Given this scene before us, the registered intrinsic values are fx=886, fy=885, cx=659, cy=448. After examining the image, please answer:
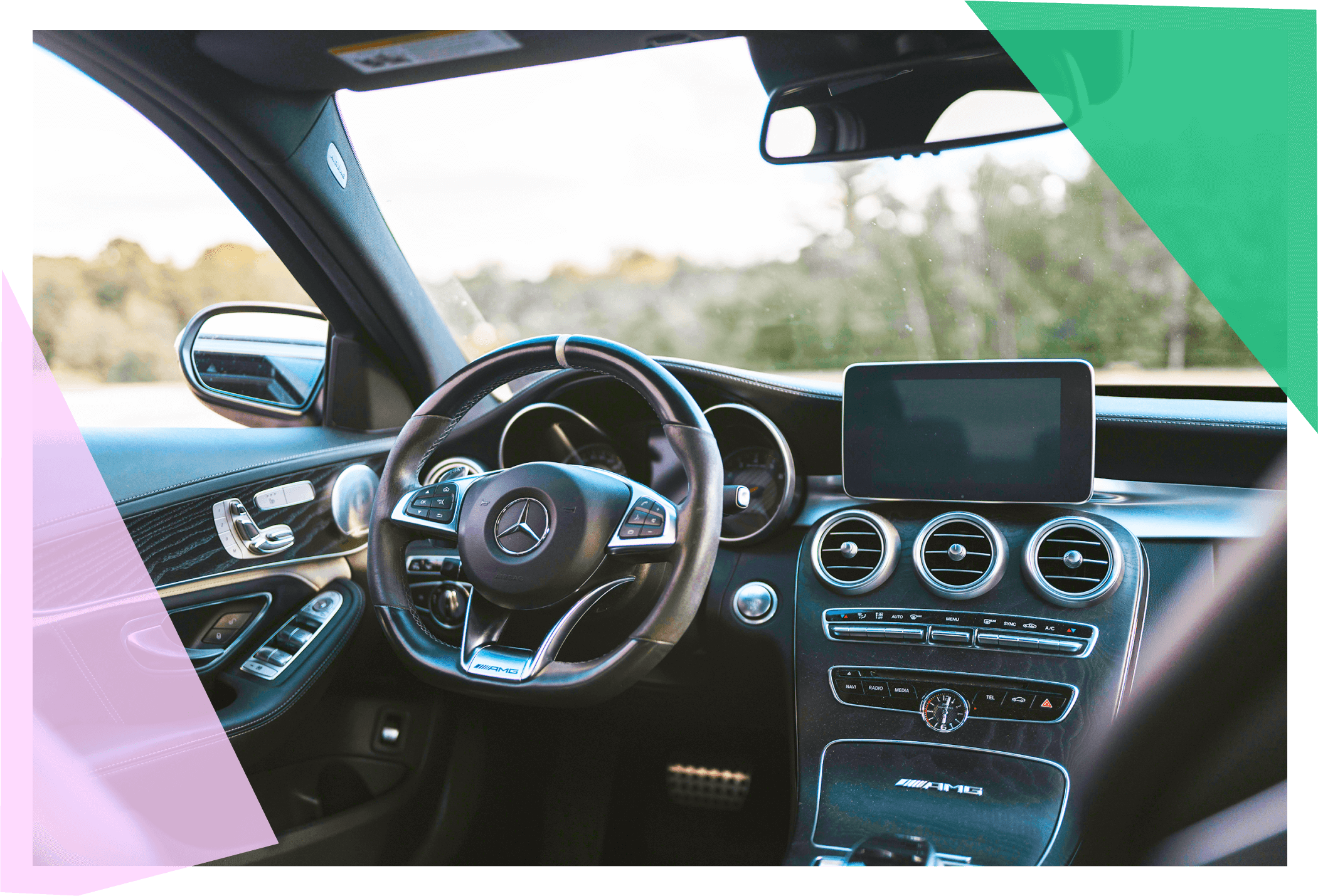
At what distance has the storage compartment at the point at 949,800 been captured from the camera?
183cm

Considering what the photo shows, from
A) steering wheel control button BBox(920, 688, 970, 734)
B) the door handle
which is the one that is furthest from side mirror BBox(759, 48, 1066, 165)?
the door handle

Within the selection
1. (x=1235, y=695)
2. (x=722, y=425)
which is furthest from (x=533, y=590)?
(x=1235, y=695)

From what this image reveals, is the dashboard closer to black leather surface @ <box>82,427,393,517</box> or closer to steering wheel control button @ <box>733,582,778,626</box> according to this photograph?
steering wheel control button @ <box>733,582,778,626</box>

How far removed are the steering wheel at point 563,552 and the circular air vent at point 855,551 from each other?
0.63 m

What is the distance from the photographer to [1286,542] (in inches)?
73.5

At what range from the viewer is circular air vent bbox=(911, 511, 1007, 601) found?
196 cm

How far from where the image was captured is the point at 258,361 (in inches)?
95.3

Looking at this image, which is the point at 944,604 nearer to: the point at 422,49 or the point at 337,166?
the point at 422,49

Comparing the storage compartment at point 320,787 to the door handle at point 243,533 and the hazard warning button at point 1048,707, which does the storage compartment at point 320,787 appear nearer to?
the door handle at point 243,533

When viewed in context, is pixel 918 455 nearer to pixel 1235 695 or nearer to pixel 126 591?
pixel 1235 695

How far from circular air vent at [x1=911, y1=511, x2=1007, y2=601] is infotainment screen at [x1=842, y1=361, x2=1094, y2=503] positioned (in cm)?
6

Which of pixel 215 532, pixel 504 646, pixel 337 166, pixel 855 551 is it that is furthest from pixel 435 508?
pixel 337 166

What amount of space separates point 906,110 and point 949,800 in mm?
1598

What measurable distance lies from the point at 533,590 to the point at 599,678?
0.19m
